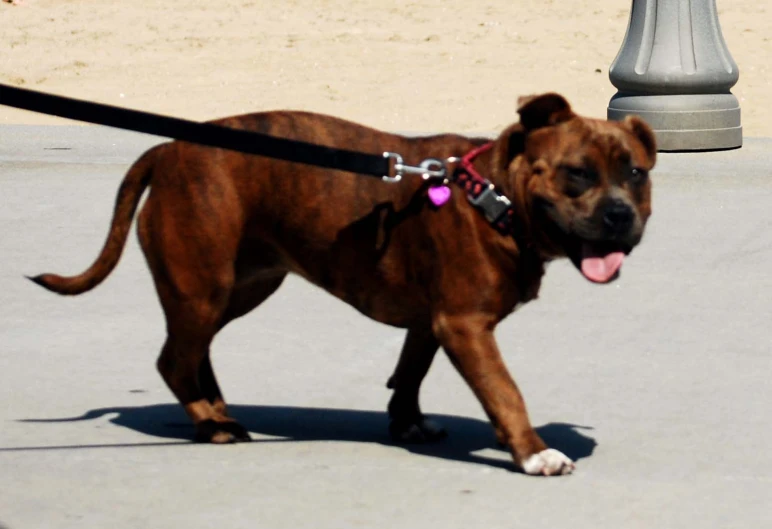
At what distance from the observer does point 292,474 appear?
498 centimetres

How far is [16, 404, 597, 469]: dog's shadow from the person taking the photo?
5.32 meters

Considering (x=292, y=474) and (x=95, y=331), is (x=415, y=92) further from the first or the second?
(x=292, y=474)

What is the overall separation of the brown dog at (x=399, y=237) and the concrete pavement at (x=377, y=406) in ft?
0.86

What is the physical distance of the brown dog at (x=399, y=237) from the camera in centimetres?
471

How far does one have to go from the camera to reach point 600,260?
185 inches

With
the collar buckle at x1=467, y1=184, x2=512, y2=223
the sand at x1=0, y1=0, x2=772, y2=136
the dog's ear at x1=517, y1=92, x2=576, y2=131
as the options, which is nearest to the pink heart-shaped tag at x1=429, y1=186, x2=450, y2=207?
the collar buckle at x1=467, y1=184, x2=512, y2=223

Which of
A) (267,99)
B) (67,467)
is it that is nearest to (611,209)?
(67,467)

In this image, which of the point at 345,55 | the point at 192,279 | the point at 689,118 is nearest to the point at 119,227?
the point at 192,279

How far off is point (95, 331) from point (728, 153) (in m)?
6.34

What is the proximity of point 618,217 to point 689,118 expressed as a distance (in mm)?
7419

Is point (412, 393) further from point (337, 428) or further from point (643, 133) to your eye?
point (643, 133)

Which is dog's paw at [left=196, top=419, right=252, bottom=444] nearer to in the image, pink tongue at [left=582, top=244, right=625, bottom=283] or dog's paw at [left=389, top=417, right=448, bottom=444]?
dog's paw at [left=389, top=417, right=448, bottom=444]

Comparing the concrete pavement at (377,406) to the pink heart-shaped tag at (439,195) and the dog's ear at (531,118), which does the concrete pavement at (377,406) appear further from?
the dog's ear at (531,118)

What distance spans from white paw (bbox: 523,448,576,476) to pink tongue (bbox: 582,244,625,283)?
1.92ft
